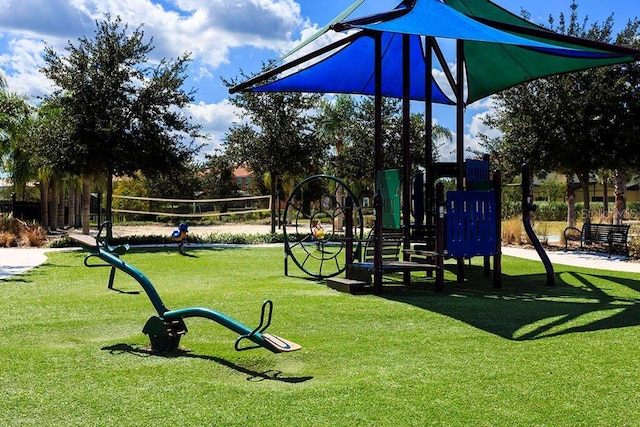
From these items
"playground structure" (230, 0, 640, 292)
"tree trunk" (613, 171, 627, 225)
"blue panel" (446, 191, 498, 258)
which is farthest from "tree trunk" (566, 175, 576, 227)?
"blue panel" (446, 191, 498, 258)

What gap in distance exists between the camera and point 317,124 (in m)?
22.9

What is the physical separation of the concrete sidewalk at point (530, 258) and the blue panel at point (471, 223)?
4245 mm

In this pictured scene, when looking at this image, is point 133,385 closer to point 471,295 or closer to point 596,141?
point 471,295

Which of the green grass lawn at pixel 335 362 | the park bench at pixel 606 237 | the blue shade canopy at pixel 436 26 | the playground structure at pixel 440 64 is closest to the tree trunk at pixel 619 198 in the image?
the park bench at pixel 606 237

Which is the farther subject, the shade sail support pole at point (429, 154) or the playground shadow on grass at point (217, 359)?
the shade sail support pole at point (429, 154)

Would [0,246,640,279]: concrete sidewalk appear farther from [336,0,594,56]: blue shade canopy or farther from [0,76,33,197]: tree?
[336,0,594,56]: blue shade canopy

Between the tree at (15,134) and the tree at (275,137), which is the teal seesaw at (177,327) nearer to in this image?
the tree at (15,134)

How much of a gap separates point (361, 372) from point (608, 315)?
390cm

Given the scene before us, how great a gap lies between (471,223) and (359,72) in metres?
5.12

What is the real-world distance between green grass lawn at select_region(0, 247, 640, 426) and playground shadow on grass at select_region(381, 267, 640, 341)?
0.04m

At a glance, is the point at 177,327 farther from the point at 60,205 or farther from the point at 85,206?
the point at 60,205

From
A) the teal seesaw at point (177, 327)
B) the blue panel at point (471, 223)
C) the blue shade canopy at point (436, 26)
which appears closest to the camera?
the teal seesaw at point (177, 327)

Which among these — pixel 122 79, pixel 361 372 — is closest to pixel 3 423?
pixel 361 372

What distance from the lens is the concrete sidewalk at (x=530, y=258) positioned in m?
12.4
